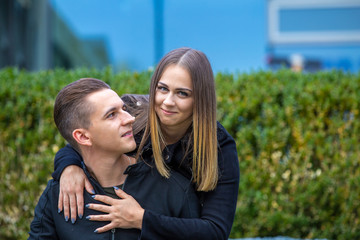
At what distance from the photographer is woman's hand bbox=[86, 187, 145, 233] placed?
2.17 m

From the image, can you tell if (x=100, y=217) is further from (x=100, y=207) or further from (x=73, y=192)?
(x=73, y=192)

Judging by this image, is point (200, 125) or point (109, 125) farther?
point (200, 125)

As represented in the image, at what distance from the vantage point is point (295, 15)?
26.4 feet

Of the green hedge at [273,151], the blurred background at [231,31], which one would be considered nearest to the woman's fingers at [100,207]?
the green hedge at [273,151]

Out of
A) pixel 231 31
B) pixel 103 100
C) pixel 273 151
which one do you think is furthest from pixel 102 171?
pixel 231 31

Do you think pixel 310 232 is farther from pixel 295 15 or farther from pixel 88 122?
pixel 295 15

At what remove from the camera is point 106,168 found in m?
2.31

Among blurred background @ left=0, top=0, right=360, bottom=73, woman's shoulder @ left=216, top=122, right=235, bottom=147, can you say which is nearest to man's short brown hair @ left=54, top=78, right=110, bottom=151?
woman's shoulder @ left=216, top=122, right=235, bottom=147

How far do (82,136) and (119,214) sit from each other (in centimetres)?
45

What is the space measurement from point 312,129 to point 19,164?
2848 millimetres

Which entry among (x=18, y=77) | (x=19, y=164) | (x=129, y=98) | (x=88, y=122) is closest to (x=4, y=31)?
(x=18, y=77)

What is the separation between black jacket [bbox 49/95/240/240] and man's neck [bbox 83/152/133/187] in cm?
12

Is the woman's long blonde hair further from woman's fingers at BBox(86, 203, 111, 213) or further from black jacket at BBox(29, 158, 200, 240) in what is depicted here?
woman's fingers at BBox(86, 203, 111, 213)

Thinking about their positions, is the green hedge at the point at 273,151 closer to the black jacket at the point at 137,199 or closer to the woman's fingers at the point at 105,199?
the black jacket at the point at 137,199
